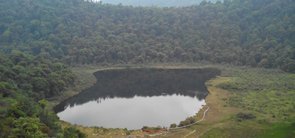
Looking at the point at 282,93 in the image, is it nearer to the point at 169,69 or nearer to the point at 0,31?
the point at 169,69

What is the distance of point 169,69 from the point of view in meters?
112

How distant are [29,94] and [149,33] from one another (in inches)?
2975

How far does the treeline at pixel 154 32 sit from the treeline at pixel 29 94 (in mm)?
29542

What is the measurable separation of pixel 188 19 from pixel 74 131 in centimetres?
10380

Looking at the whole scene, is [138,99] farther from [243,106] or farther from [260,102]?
[260,102]

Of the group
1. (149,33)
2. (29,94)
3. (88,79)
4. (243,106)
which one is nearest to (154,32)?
(149,33)

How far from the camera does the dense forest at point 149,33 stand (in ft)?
374

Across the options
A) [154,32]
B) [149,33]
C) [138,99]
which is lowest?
[138,99]

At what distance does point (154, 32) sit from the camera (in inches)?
5438

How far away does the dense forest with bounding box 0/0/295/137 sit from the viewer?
114 metres

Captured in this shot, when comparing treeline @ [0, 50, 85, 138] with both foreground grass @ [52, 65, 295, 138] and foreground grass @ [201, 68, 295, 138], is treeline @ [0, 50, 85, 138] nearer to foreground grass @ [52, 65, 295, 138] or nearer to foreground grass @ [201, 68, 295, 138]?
foreground grass @ [52, 65, 295, 138]

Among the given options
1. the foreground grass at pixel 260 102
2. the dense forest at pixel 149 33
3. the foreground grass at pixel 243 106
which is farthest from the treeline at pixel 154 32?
the foreground grass at pixel 243 106

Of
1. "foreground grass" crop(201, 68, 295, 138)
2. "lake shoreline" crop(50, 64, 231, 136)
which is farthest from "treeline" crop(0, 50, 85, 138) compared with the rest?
"foreground grass" crop(201, 68, 295, 138)

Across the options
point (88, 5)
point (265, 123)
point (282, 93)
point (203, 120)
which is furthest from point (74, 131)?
point (88, 5)
